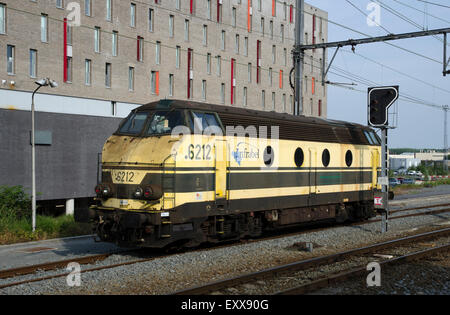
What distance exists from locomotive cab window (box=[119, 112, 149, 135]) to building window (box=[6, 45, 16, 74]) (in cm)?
2844

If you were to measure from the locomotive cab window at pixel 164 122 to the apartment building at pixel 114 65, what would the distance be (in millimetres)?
9386

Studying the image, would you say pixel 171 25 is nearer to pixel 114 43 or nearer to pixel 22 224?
pixel 114 43

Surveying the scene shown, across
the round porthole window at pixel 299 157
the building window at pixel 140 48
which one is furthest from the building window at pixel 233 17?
the round porthole window at pixel 299 157

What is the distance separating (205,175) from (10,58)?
31014 mm

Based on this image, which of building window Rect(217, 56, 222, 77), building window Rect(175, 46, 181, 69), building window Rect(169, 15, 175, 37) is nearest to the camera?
building window Rect(169, 15, 175, 37)

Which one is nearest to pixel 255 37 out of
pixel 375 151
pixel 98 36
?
pixel 98 36

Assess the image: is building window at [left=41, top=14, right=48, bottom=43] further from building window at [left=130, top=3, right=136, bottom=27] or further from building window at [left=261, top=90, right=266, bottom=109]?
building window at [left=261, top=90, right=266, bottom=109]

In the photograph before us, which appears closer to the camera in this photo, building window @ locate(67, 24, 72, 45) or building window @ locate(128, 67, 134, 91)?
building window @ locate(67, 24, 72, 45)

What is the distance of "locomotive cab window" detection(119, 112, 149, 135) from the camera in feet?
41.3

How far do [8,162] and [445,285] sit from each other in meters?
16.1

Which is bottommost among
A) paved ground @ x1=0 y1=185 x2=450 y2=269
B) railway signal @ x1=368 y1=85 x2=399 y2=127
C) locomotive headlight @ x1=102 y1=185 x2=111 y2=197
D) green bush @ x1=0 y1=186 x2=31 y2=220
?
paved ground @ x1=0 y1=185 x2=450 y2=269

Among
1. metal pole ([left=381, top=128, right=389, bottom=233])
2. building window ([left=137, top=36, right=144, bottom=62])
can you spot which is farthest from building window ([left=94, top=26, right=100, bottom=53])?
metal pole ([left=381, top=128, right=389, bottom=233])
